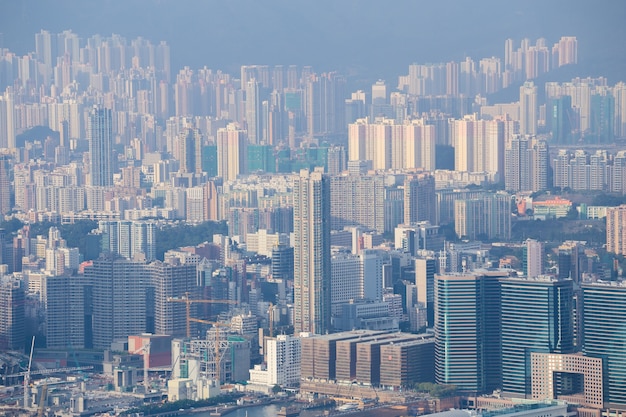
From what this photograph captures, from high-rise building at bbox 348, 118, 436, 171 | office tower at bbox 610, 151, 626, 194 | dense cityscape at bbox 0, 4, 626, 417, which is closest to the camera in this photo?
dense cityscape at bbox 0, 4, 626, 417

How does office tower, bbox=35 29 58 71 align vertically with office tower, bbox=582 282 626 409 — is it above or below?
above

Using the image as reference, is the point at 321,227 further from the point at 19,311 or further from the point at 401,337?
the point at 19,311

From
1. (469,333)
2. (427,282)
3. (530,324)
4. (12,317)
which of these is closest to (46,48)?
(12,317)

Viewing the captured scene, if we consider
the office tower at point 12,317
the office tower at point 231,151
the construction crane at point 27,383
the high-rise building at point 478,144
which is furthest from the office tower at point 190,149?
the construction crane at point 27,383

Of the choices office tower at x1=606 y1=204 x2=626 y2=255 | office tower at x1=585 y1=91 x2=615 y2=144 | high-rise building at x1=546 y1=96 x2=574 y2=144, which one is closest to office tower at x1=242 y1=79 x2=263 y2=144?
high-rise building at x1=546 y1=96 x2=574 y2=144

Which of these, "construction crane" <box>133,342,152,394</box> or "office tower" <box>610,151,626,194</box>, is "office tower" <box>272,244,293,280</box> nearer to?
"construction crane" <box>133,342,152,394</box>

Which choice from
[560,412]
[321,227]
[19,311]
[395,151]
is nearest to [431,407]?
[560,412]
